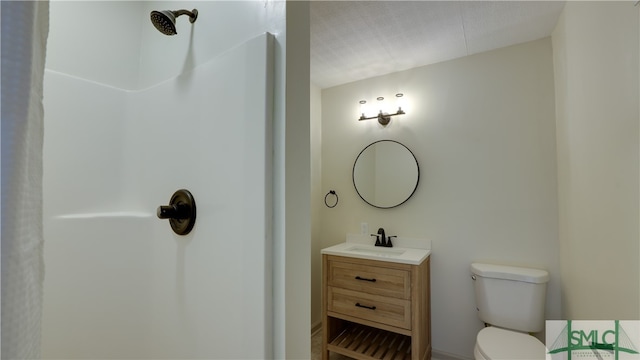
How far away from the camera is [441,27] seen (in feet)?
5.52

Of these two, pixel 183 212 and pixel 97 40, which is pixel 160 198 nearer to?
pixel 183 212

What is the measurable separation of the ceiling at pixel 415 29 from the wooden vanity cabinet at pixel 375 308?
1.51m

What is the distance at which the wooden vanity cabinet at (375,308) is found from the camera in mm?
1746

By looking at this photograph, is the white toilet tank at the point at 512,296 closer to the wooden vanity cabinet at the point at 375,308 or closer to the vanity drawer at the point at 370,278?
the wooden vanity cabinet at the point at 375,308

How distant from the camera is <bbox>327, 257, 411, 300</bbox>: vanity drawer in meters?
1.77

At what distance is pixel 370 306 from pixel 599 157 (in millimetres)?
1465

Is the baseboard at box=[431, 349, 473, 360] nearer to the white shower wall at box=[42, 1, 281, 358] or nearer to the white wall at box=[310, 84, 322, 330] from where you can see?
the white wall at box=[310, 84, 322, 330]

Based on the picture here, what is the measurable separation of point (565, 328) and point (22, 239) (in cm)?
214

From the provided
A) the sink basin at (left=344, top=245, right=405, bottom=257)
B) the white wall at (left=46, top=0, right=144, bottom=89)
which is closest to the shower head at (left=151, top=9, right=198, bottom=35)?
the white wall at (left=46, top=0, right=144, bottom=89)

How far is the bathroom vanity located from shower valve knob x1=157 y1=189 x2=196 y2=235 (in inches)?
55.2

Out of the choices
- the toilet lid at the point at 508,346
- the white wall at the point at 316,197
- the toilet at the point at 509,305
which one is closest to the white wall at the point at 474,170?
the toilet at the point at 509,305

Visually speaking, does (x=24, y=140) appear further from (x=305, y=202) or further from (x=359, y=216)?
(x=359, y=216)

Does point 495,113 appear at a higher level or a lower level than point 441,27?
lower

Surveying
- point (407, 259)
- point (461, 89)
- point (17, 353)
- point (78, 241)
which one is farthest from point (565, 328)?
point (78, 241)
